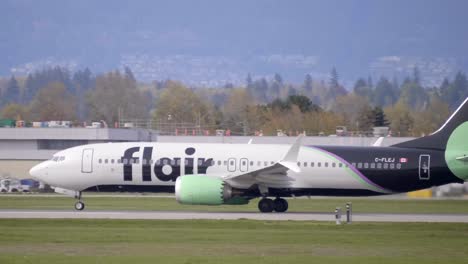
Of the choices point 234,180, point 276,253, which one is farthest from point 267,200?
point 276,253

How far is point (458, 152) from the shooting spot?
48938 millimetres

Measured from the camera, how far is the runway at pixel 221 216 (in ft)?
144

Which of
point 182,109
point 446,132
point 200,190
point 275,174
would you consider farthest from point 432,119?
point 200,190

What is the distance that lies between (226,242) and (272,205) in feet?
49.3

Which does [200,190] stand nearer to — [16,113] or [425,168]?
[425,168]

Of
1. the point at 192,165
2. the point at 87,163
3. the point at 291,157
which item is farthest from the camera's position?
the point at 87,163

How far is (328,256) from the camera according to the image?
1214 inches

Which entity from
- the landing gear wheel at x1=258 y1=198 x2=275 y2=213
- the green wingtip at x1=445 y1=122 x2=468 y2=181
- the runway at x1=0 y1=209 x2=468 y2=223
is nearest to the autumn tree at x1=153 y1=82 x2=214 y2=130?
the landing gear wheel at x1=258 y1=198 x2=275 y2=213

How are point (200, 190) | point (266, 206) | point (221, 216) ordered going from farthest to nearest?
point (266, 206) → point (200, 190) → point (221, 216)

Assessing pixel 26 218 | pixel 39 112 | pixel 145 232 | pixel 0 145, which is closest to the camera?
pixel 145 232

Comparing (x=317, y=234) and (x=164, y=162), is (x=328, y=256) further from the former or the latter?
(x=164, y=162)

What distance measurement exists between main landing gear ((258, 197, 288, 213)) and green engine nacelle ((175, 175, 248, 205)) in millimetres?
2382

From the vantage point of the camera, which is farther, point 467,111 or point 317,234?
point 467,111

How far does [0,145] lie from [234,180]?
50039mm
